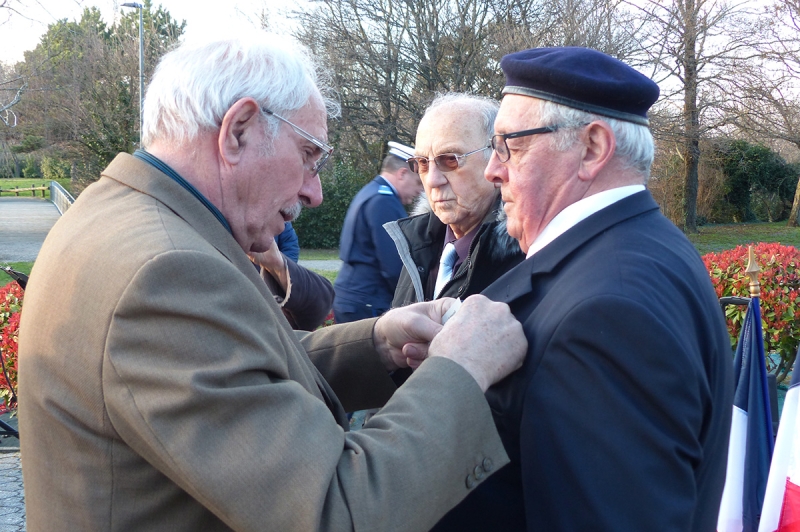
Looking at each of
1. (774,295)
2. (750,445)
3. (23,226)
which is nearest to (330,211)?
Result: (23,226)

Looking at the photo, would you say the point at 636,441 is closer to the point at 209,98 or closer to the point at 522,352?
the point at 522,352

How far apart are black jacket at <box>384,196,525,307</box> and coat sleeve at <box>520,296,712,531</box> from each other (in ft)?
4.54

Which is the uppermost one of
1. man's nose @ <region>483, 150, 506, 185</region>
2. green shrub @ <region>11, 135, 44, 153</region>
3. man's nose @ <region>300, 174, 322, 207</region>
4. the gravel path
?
green shrub @ <region>11, 135, 44, 153</region>

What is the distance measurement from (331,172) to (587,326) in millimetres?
21723

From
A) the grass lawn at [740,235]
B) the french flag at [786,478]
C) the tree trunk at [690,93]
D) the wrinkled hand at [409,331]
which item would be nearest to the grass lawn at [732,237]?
the grass lawn at [740,235]

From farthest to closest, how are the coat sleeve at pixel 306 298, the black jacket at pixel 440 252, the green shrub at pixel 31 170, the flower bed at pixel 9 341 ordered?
the green shrub at pixel 31 170 < the flower bed at pixel 9 341 < the coat sleeve at pixel 306 298 < the black jacket at pixel 440 252

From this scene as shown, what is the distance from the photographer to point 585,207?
5.94 feet

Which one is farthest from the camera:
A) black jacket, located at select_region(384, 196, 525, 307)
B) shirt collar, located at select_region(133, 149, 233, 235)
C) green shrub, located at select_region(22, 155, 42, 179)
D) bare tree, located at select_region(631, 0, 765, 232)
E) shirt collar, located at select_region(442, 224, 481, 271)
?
green shrub, located at select_region(22, 155, 42, 179)

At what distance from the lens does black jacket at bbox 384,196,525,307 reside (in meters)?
2.88

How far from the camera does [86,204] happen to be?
168 cm

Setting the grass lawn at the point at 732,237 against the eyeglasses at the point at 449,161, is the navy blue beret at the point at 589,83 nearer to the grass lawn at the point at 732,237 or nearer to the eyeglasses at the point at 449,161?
the eyeglasses at the point at 449,161

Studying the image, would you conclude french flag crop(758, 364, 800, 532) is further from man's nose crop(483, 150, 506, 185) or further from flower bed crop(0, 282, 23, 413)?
flower bed crop(0, 282, 23, 413)

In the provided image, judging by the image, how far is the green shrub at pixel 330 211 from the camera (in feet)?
74.7

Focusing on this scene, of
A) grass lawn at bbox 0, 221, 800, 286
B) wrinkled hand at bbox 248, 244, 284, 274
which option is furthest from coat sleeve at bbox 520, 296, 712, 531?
grass lawn at bbox 0, 221, 800, 286
